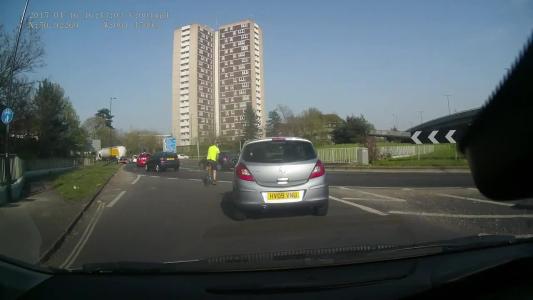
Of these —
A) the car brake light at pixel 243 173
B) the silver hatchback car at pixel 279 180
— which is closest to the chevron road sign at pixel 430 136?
the silver hatchback car at pixel 279 180

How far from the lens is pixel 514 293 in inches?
109

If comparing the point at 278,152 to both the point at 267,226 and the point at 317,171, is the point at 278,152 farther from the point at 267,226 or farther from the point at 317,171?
the point at 267,226

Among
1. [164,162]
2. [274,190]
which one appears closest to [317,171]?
[274,190]

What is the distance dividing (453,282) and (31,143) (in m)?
32.1

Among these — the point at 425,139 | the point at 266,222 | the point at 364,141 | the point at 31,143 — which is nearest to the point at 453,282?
the point at 425,139

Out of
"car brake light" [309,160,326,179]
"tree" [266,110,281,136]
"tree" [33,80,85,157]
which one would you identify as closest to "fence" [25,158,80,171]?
"tree" [33,80,85,157]

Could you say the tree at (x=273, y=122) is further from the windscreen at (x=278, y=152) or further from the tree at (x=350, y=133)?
the windscreen at (x=278, y=152)

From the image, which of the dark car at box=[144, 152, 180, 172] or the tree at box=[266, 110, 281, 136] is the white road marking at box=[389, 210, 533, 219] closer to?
the tree at box=[266, 110, 281, 136]

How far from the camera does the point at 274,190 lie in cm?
714

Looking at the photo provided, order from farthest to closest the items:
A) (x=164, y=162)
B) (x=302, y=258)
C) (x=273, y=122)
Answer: (x=164, y=162), (x=273, y=122), (x=302, y=258)

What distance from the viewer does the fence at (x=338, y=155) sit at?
3201cm

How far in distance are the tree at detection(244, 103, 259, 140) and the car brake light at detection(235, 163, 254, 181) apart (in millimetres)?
5057

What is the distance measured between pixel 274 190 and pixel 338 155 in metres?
26.6

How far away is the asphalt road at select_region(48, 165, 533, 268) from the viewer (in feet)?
17.5
